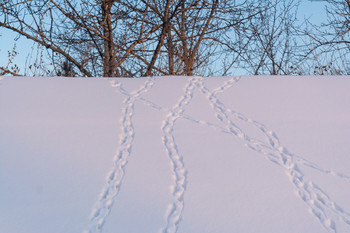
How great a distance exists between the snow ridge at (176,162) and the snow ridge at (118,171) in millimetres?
269

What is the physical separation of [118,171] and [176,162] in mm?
370

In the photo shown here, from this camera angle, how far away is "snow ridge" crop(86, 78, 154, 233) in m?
1.79

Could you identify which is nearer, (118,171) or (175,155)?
(118,171)

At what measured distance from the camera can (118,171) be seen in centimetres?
217

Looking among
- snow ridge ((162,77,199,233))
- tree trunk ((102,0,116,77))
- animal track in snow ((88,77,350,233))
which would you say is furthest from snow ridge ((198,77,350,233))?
tree trunk ((102,0,116,77))

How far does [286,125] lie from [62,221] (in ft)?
5.83

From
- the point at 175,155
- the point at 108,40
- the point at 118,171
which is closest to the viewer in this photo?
the point at 118,171

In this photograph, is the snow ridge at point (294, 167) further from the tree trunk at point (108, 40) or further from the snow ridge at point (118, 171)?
the tree trunk at point (108, 40)

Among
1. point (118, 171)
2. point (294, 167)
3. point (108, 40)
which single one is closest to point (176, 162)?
point (118, 171)

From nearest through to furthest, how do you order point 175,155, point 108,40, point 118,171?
point 118,171 → point 175,155 → point 108,40

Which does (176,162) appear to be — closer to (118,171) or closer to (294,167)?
(118,171)

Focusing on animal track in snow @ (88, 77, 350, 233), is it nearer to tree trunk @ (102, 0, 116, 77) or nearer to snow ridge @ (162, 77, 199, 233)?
snow ridge @ (162, 77, 199, 233)

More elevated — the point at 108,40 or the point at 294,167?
the point at 108,40

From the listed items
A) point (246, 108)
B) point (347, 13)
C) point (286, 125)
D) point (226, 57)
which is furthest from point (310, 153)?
point (347, 13)
